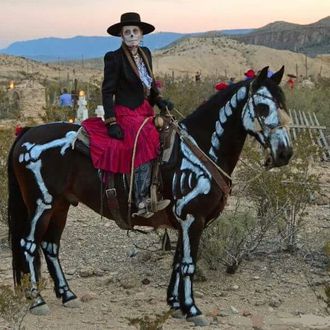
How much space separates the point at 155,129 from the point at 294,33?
427ft

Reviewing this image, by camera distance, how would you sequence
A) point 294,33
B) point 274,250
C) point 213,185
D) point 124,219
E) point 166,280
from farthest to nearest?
point 294,33, point 274,250, point 166,280, point 124,219, point 213,185

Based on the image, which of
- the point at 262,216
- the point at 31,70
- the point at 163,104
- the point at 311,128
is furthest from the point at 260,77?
the point at 31,70

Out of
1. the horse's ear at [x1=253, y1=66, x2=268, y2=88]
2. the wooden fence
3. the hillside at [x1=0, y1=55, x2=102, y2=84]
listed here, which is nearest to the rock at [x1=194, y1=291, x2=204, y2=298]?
the horse's ear at [x1=253, y1=66, x2=268, y2=88]

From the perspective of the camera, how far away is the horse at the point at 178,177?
4.66 m

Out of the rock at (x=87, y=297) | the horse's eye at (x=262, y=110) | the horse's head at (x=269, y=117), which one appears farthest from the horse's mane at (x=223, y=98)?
the rock at (x=87, y=297)

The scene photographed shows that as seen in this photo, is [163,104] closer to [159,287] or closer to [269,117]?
[269,117]

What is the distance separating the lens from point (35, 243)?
5.30 metres

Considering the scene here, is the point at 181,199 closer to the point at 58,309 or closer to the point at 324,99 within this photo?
the point at 58,309

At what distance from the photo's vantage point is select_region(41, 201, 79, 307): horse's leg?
5500mm

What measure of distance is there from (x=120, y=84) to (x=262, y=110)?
1186mm

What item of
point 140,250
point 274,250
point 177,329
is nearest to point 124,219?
point 177,329

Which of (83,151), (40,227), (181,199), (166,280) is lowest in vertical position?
(166,280)

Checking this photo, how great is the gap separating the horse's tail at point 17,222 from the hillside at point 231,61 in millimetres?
57247

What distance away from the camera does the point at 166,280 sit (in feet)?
20.0
